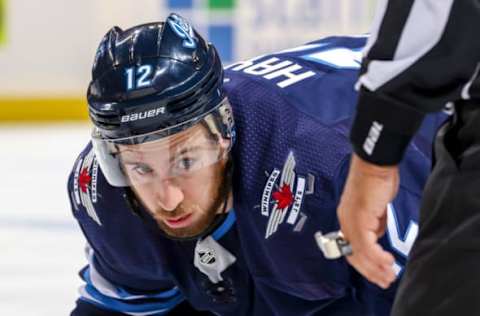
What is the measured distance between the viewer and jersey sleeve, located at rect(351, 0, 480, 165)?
1337mm

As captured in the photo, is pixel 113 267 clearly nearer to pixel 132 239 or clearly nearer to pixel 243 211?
pixel 132 239

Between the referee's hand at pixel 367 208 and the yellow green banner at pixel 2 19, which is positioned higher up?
the referee's hand at pixel 367 208

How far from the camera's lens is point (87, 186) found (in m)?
2.44

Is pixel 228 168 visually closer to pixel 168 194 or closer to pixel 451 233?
pixel 168 194

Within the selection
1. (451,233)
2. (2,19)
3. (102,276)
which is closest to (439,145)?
(451,233)

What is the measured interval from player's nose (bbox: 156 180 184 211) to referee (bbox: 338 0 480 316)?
0.80m

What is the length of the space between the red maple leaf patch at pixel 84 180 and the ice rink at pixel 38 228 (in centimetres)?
68

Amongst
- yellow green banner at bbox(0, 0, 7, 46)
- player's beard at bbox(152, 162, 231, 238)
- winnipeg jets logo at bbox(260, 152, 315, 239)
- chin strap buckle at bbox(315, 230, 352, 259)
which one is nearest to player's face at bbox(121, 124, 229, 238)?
player's beard at bbox(152, 162, 231, 238)

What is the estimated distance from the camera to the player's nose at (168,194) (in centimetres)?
224

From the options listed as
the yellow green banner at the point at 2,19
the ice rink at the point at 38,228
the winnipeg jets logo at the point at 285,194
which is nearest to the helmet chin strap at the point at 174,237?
the winnipeg jets logo at the point at 285,194

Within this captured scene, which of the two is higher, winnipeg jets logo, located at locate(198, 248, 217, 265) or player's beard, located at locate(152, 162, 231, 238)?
player's beard, located at locate(152, 162, 231, 238)

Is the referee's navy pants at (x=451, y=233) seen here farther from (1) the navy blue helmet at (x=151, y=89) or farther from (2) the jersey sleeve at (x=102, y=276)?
(2) the jersey sleeve at (x=102, y=276)

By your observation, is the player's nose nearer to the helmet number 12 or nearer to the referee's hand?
the helmet number 12

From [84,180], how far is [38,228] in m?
1.80
